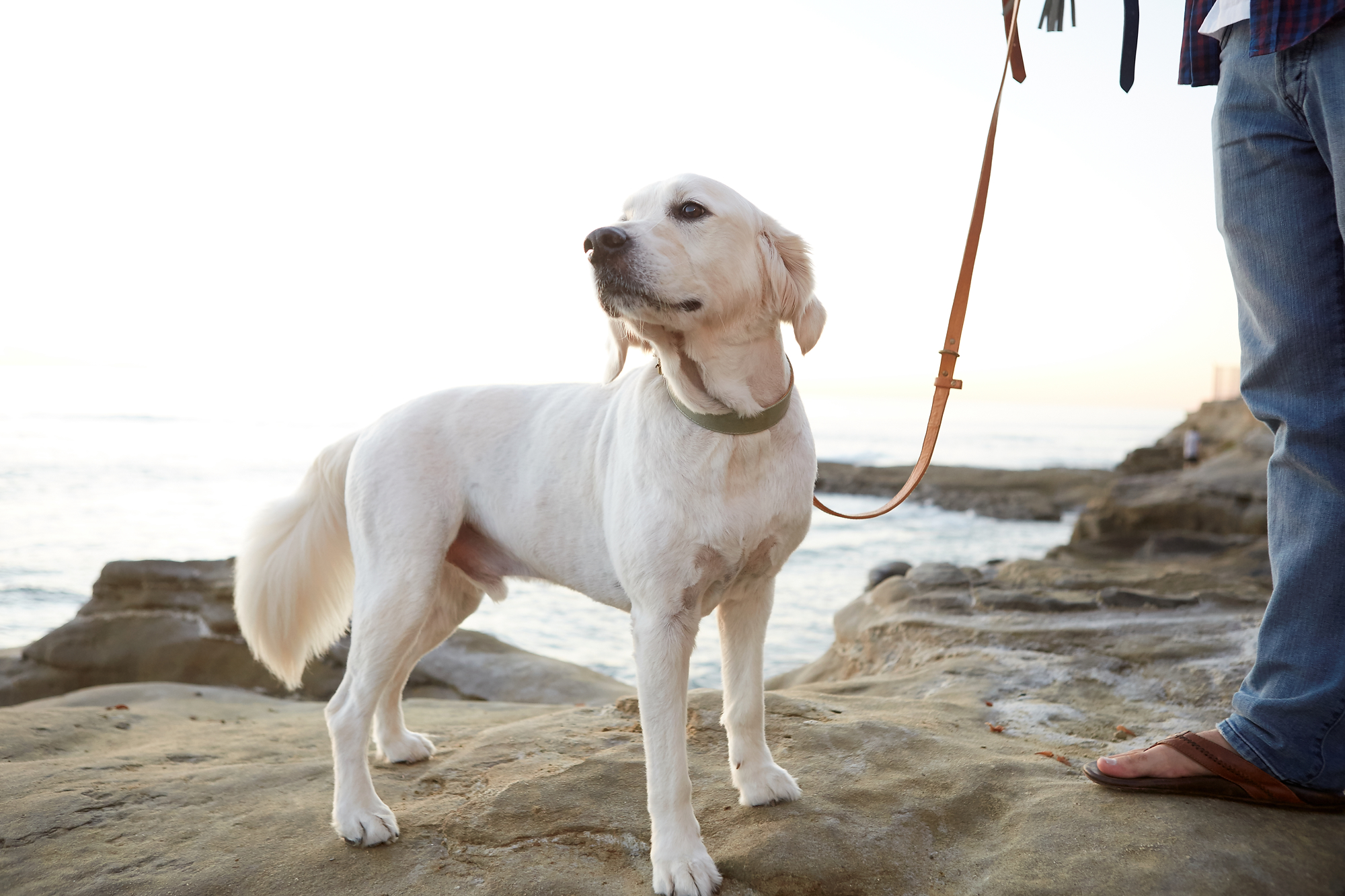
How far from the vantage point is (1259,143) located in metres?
2.14

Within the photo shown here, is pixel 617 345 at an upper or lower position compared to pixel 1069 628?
upper

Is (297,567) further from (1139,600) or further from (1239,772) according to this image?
(1139,600)

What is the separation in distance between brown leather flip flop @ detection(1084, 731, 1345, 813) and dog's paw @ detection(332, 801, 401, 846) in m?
2.08

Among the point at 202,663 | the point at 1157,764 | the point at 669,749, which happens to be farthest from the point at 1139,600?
the point at 202,663

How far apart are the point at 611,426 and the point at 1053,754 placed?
1.82 m

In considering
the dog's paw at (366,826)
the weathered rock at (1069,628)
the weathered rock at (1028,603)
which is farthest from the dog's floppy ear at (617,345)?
the weathered rock at (1028,603)

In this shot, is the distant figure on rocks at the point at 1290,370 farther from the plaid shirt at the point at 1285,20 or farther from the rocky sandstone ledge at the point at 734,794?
Answer: the rocky sandstone ledge at the point at 734,794

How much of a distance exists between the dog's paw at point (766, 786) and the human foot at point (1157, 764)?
884mm

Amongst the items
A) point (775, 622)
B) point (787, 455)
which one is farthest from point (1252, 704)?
point (775, 622)

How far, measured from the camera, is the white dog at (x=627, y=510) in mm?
2283

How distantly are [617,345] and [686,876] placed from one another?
1.48m

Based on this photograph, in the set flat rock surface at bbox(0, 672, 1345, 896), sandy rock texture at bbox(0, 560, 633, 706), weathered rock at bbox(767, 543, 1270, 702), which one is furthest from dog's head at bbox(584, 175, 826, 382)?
sandy rock texture at bbox(0, 560, 633, 706)

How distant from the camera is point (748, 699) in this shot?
8.63 feet

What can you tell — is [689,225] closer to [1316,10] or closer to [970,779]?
[1316,10]
